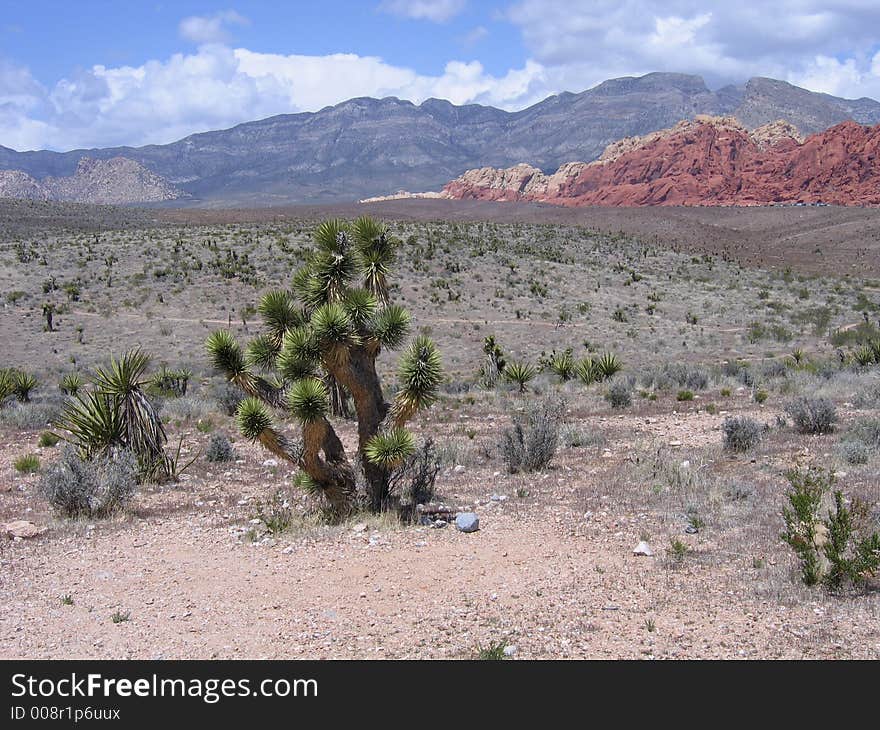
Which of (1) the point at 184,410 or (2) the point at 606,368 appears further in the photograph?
(2) the point at 606,368

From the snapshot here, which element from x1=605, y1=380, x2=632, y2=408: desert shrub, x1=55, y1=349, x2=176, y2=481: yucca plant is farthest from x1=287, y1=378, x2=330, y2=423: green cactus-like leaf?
x1=605, y1=380, x2=632, y2=408: desert shrub

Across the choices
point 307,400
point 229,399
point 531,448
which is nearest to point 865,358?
point 531,448

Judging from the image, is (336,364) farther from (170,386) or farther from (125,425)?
(170,386)

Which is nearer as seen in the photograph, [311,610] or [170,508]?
[311,610]

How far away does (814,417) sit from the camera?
37.5 feet

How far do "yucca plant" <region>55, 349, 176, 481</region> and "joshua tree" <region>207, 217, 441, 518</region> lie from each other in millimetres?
2449

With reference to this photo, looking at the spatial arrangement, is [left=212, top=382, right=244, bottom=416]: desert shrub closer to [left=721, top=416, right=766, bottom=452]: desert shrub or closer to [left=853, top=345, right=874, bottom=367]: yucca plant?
[left=721, top=416, right=766, bottom=452]: desert shrub

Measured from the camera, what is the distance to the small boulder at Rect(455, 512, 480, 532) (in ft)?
25.3

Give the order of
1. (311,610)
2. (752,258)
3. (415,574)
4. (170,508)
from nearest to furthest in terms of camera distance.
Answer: (311,610), (415,574), (170,508), (752,258)

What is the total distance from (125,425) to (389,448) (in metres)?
4.59

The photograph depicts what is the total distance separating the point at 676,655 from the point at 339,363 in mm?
4879

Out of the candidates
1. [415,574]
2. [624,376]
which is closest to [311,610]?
[415,574]

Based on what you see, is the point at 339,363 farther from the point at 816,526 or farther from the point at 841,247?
the point at 841,247

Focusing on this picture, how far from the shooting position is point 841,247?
202 feet
